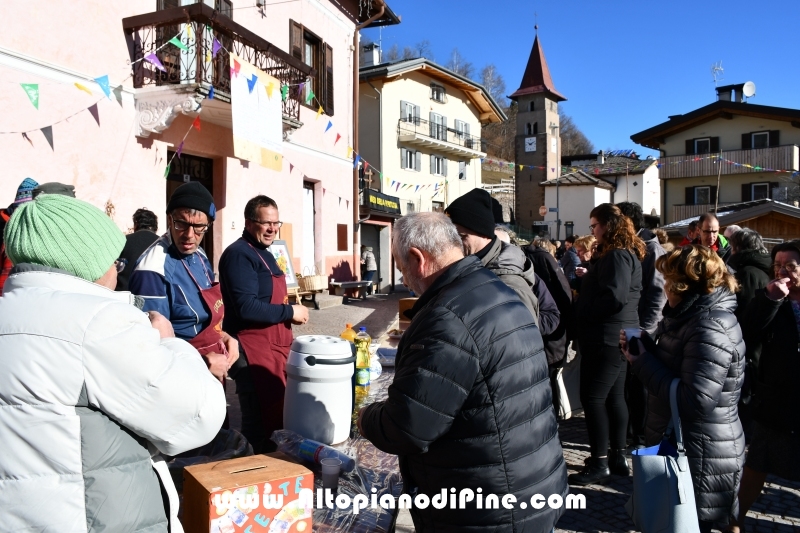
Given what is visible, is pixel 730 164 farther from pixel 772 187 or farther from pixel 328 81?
pixel 328 81

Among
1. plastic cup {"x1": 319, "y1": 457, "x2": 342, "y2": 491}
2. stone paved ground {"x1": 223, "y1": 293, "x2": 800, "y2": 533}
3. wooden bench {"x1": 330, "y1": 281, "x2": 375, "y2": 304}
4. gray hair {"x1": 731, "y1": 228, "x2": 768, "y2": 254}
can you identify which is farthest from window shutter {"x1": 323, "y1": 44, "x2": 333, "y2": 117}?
plastic cup {"x1": 319, "y1": 457, "x2": 342, "y2": 491}

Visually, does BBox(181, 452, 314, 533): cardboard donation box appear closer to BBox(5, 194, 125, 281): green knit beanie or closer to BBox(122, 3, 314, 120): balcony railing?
BBox(5, 194, 125, 281): green knit beanie

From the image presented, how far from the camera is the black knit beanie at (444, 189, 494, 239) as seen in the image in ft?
9.55

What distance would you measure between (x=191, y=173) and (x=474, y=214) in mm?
8363

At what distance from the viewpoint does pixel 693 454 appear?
9.02ft

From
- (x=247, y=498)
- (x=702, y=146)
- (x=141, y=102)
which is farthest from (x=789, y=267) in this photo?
(x=702, y=146)

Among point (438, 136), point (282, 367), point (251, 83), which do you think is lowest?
point (282, 367)

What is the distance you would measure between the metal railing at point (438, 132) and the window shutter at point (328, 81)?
1142 cm

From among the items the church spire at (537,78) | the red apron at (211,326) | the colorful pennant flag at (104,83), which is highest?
the church spire at (537,78)

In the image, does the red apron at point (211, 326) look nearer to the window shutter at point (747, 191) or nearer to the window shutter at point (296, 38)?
the window shutter at point (296, 38)

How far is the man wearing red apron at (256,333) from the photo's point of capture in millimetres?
2889

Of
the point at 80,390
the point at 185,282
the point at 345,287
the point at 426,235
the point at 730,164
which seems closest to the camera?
the point at 80,390

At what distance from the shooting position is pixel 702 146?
33625 millimetres

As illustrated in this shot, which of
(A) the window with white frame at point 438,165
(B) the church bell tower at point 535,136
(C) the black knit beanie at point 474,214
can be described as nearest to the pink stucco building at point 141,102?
(C) the black knit beanie at point 474,214
